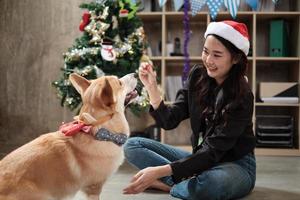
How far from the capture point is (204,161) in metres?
2.01

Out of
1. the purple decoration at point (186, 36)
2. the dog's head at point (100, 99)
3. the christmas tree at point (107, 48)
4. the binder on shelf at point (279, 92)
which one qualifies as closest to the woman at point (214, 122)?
the dog's head at point (100, 99)

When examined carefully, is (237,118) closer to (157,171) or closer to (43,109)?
(157,171)

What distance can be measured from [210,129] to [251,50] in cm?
191

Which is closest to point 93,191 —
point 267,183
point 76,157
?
point 76,157

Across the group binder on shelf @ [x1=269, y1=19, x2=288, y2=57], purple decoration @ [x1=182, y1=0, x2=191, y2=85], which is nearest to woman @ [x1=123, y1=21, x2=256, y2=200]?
purple decoration @ [x1=182, y1=0, x2=191, y2=85]

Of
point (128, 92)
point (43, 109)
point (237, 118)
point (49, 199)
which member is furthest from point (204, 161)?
point (43, 109)

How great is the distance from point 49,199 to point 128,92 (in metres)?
0.63

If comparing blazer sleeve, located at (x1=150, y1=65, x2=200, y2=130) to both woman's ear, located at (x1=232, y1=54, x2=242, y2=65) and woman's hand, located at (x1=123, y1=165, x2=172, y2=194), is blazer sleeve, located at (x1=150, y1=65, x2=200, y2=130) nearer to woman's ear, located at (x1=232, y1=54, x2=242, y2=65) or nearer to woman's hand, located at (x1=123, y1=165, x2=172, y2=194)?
woman's ear, located at (x1=232, y1=54, x2=242, y2=65)

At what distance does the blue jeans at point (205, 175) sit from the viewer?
210 centimetres

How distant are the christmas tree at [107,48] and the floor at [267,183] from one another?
29.4 inches

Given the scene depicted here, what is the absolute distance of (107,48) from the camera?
10.6 feet

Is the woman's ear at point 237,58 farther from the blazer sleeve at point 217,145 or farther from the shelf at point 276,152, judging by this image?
the shelf at point 276,152

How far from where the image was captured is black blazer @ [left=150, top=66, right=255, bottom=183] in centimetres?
199

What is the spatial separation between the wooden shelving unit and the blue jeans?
1.51m
